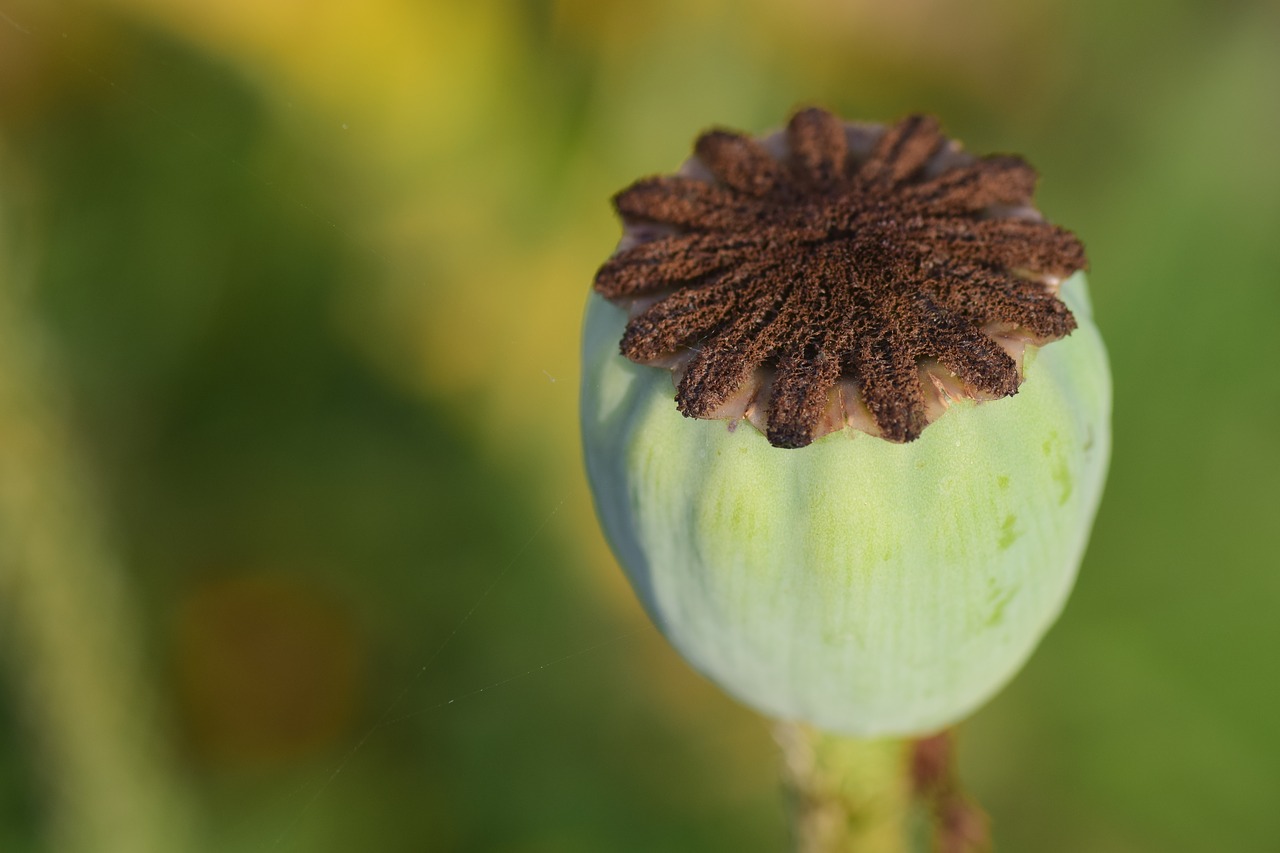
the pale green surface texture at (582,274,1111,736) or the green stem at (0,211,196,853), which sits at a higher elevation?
the pale green surface texture at (582,274,1111,736)

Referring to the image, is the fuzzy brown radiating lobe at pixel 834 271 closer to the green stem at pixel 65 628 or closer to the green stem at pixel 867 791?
the green stem at pixel 867 791

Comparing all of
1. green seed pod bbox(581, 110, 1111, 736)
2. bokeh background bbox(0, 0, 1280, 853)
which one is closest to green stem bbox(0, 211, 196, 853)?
bokeh background bbox(0, 0, 1280, 853)

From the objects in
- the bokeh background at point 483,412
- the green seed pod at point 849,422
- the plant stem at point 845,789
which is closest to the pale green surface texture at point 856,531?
the green seed pod at point 849,422

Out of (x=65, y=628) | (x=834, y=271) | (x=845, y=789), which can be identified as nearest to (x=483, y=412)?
(x=65, y=628)

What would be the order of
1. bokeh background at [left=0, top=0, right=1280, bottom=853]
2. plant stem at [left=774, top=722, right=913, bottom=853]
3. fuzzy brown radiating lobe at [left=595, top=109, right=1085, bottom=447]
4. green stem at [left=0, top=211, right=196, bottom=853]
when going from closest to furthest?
fuzzy brown radiating lobe at [left=595, top=109, right=1085, bottom=447]
plant stem at [left=774, top=722, right=913, bottom=853]
green stem at [left=0, top=211, right=196, bottom=853]
bokeh background at [left=0, top=0, right=1280, bottom=853]

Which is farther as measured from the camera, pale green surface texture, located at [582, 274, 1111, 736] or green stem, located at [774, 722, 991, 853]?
green stem, located at [774, 722, 991, 853]

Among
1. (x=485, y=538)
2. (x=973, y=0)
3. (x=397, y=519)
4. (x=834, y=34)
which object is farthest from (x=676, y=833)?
(x=973, y=0)

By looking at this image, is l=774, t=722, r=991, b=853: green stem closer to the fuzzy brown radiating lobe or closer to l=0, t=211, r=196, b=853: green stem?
the fuzzy brown radiating lobe
